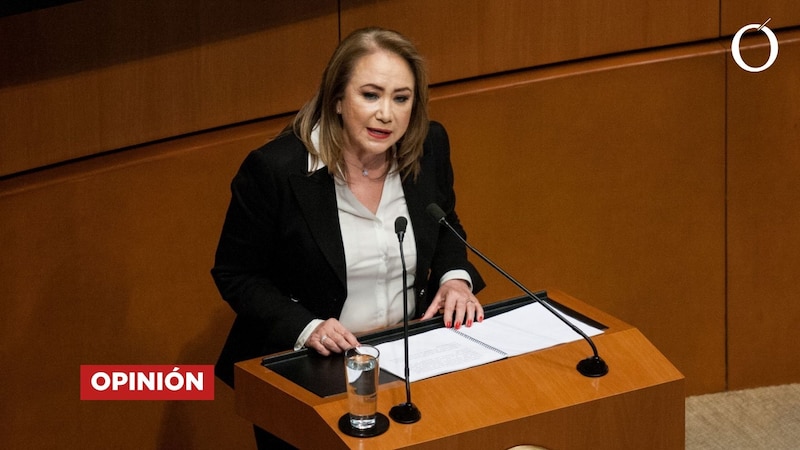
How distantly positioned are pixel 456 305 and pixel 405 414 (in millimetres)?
547

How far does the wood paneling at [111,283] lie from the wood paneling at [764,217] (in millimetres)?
1762

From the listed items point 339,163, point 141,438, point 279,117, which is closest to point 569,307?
point 339,163

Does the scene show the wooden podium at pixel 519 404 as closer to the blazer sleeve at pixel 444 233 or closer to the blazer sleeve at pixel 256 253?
the blazer sleeve at pixel 256 253

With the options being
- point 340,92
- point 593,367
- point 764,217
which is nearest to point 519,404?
point 593,367

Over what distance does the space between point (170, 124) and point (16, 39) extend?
52 centimetres

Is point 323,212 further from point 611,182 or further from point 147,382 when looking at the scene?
point 611,182

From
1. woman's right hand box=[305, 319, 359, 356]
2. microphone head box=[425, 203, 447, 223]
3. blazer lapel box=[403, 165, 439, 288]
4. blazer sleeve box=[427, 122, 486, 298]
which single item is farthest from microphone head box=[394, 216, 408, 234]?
blazer sleeve box=[427, 122, 486, 298]

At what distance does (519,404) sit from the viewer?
2.53 m

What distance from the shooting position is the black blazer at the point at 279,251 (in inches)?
114

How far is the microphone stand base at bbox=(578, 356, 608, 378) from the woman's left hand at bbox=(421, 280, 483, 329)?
0.34 meters

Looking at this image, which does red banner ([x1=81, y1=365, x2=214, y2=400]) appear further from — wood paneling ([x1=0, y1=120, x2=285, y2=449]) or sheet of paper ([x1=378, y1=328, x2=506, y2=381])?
sheet of paper ([x1=378, y1=328, x2=506, y2=381])

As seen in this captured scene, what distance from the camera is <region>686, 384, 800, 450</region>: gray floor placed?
4.28m

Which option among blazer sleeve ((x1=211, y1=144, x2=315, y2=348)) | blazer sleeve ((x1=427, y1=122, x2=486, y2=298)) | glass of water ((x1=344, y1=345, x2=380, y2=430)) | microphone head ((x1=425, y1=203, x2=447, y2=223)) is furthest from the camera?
blazer sleeve ((x1=427, y1=122, x2=486, y2=298))

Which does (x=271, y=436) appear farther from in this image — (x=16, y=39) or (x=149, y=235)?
(x=16, y=39)
